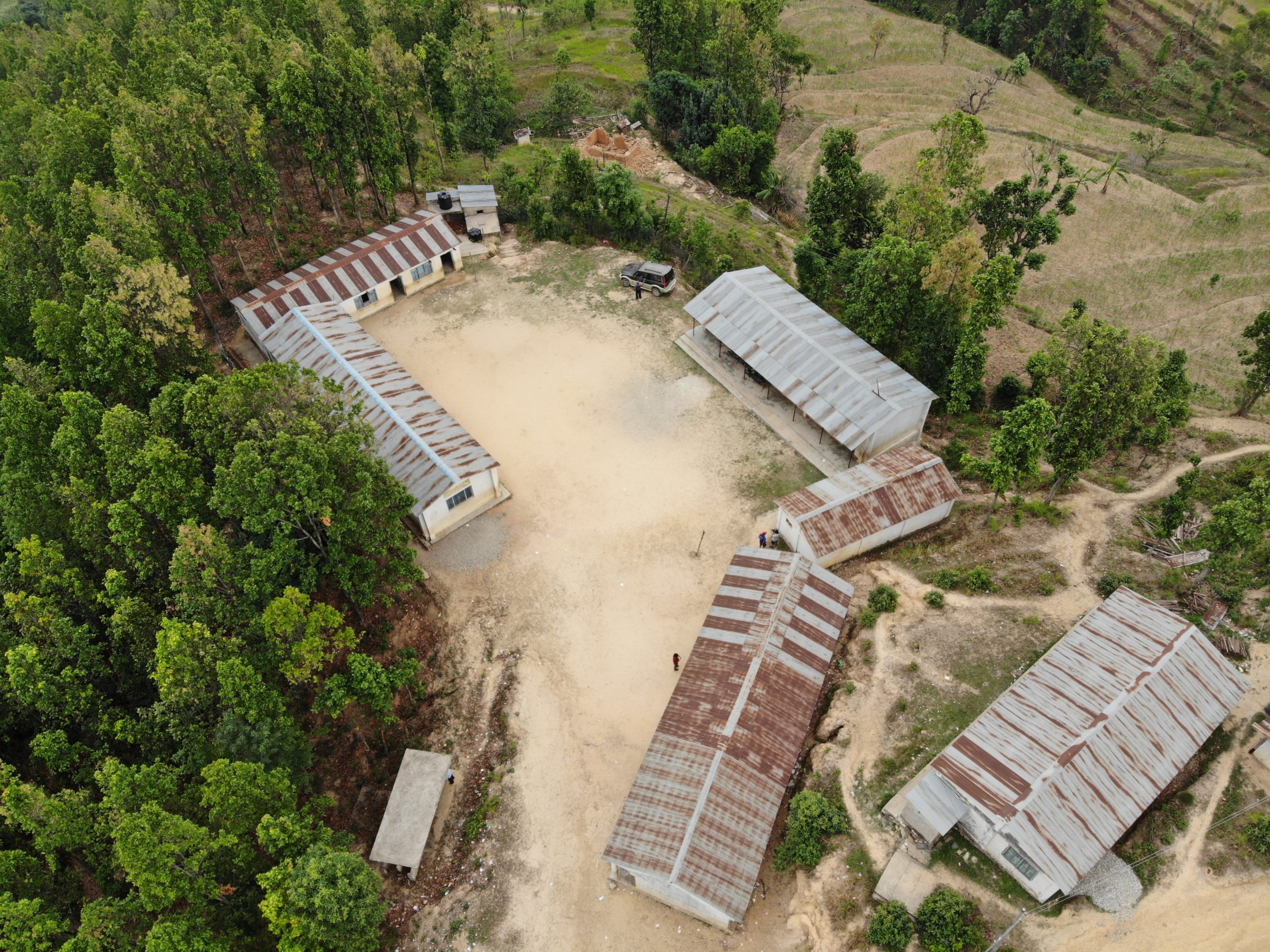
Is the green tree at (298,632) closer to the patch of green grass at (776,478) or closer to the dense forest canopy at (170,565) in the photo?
the dense forest canopy at (170,565)

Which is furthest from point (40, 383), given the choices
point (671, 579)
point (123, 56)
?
point (123, 56)

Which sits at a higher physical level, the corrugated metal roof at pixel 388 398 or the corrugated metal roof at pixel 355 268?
the corrugated metal roof at pixel 355 268

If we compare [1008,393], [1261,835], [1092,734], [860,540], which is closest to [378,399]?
[860,540]

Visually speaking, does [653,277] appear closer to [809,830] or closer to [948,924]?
[809,830]

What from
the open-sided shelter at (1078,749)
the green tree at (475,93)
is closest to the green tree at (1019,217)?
the open-sided shelter at (1078,749)

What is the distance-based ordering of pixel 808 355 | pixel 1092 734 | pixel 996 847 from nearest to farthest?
pixel 996 847
pixel 1092 734
pixel 808 355
